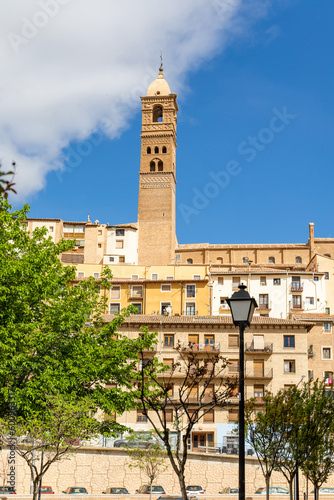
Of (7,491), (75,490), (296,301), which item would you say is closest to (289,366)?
(296,301)

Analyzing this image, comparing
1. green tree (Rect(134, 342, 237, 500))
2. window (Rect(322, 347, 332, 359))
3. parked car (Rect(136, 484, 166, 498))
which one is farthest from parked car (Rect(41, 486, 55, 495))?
window (Rect(322, 347, 332, 359))

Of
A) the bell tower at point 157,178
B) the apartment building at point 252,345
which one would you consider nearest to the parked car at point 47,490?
the apartment building at point 252,345

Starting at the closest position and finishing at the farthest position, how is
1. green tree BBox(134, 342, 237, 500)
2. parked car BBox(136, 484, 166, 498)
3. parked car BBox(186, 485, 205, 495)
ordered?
green tree BBox(134, 342, 237, 500) → parked car BBox(136, 484, 166, 498) → parked car BBox(186, 485, 205, 495)

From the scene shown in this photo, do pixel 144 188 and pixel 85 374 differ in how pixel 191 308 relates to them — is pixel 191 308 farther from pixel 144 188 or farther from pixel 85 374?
pixel 85 374

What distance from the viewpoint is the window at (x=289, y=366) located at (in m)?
47.7

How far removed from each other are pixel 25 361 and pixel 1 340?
102 cm

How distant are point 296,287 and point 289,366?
65.5 ft

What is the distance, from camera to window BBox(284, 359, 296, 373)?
156 feet

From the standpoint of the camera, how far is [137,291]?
203 feet

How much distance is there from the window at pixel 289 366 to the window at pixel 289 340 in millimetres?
1214

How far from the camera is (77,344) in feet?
72.0

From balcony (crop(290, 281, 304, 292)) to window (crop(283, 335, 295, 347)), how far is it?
58.9ft

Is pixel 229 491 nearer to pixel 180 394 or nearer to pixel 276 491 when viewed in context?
pixel 276 491

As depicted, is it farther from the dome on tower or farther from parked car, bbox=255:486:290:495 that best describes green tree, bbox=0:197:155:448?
the dome on tower
